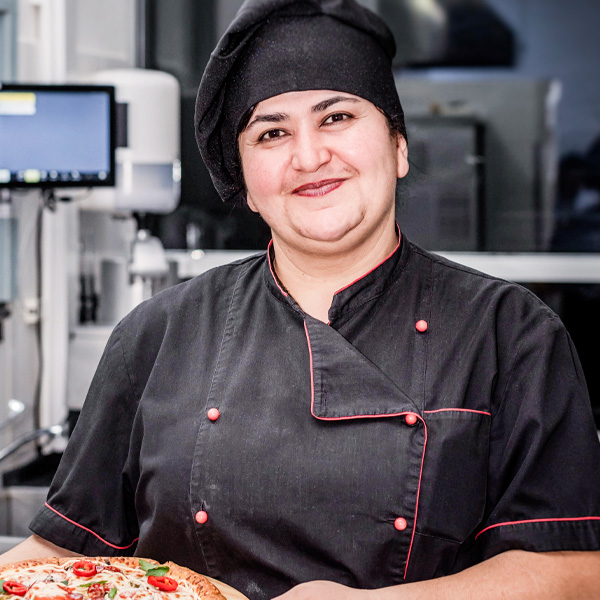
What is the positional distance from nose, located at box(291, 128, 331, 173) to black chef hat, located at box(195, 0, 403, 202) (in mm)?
70

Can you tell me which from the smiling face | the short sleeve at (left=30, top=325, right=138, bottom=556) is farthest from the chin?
the short sleeve at (left=30, top=325, right=138, bottom=556)

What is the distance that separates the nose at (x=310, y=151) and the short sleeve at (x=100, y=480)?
19.2 inches

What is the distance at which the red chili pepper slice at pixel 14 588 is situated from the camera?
1179 millimetres

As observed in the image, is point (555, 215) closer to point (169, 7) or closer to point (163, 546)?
point (169, 7)

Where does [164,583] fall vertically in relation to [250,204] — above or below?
below

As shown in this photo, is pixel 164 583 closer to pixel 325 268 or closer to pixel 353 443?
pixel 353 443

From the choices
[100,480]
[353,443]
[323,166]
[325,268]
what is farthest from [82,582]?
[323,166]

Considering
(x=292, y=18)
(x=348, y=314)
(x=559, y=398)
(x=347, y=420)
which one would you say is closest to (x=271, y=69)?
(x=292, y=18)

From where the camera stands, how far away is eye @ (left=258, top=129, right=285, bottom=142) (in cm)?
134

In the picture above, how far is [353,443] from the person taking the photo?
1.25 meters

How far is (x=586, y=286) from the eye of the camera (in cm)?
454

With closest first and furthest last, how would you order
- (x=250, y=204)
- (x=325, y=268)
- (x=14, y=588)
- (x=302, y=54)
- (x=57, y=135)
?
(x=14, y=588) < (x=302, y=54) < (x=325, y=268) < (x=250, y=204) < (x=57, y=135)

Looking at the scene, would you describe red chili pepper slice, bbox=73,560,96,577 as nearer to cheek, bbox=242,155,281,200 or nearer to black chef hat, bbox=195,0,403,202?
cheek, bbox=242,155,281,200

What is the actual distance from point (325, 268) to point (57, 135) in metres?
2.14
